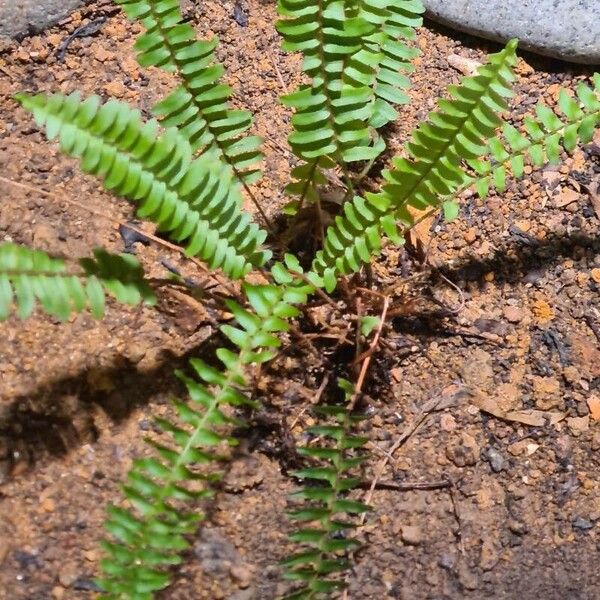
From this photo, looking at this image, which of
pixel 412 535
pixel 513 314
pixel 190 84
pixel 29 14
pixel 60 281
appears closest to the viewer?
pixel 60 281

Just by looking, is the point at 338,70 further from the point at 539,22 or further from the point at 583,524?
the point at 583,524

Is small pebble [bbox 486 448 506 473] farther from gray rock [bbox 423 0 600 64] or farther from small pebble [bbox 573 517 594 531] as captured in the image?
gray rock [bbox 423 0 600 64]

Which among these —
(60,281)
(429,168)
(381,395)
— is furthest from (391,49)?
(60,281)

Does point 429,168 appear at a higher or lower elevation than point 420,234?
higher

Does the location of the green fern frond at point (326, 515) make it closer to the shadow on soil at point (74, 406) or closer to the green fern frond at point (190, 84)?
the shadow on soil at point (74, 406)

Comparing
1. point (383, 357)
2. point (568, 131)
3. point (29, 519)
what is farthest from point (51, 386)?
point (568, 131)

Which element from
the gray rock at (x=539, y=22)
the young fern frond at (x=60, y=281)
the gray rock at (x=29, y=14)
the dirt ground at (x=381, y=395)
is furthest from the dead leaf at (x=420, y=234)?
the gray rock at (x=29, y=14)
